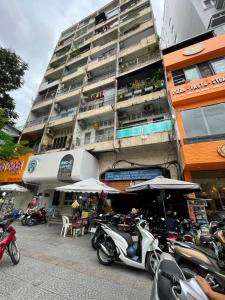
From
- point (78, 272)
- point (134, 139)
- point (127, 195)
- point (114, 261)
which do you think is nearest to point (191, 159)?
point (134, 139)

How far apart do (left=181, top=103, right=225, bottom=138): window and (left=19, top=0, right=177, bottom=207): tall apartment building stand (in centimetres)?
132

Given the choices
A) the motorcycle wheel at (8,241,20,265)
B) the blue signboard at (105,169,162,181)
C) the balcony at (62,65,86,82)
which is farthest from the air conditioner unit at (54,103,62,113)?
the motorcycle wheel at (8,241,20,265)

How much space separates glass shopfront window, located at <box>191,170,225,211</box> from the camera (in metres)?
7.91

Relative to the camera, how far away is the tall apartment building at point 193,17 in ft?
39.3

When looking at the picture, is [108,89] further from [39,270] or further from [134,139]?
[39,270]

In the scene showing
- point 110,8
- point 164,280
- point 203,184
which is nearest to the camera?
point 164,280

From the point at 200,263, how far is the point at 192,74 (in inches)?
409

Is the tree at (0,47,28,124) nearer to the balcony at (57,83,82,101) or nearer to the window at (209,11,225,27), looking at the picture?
the balcony at (57,83,82,101)

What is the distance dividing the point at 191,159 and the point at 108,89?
35.7 ft

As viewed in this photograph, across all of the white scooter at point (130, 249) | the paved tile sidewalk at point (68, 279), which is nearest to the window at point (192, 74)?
the white scooter at point (130, 249)

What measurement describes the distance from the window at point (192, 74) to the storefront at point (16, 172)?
45.4 ft

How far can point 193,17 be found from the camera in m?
14.8

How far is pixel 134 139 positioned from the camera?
10297 millimetres

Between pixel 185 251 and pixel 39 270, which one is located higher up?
pixel 185 251
